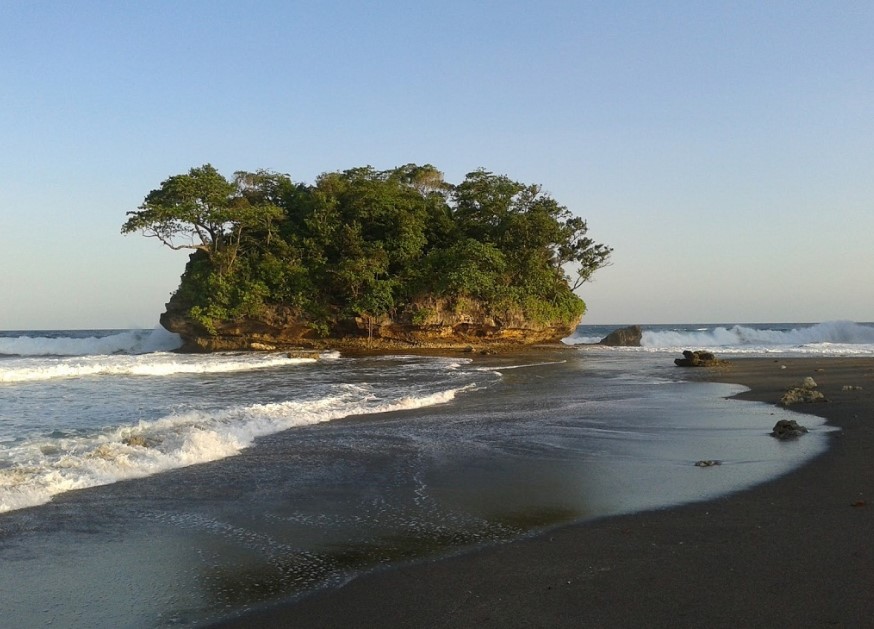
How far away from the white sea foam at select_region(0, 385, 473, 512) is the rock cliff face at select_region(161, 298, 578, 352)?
2178 cm

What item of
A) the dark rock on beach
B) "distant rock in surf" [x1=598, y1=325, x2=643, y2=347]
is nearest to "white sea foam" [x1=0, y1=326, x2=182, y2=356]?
"distant rock in surf" [x1=598, y1=325, x2=643, y2=347]

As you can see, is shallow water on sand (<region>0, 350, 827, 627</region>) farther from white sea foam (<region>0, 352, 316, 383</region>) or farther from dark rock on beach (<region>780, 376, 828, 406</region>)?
white sea foam (<region>0, 352, 316, 383</region>)

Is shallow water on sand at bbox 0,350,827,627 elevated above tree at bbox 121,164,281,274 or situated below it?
below

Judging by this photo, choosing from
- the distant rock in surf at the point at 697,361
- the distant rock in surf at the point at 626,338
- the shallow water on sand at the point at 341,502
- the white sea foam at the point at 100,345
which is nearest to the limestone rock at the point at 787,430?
the shallow water on sand at the point at 341,502

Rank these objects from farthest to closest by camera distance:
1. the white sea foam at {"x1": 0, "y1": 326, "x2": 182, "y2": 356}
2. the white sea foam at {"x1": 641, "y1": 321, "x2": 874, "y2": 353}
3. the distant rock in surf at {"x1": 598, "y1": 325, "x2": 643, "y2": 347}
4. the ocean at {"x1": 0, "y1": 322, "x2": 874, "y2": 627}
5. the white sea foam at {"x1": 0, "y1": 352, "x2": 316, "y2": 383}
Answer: the white sea foam at {"x1": 641, "y1": 321, "x2": 874, "y2": 353}, the distant rock in surf at {"x1": 598, "y1": 325, "x2": 643, "y2": 347}, the white sea foam at {"x1": 0, "y1": 326, "x2": 182, "y2": 356}, the white sea foam at {"x1": 0, "y1": 352, "x2": 316, "y2": 383}, the ocean at {"x1": 0, "y1": 322, "x2": 874, "y2": 627}

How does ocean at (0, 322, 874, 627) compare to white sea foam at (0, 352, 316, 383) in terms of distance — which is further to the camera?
white sea foam at (0, 352, 316, 383)

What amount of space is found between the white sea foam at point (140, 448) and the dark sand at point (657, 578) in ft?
13.5

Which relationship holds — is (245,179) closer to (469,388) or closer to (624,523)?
(469,388)

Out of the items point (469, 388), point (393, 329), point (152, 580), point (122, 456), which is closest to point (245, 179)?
point (393, 329)

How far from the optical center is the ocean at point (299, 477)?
171 inches

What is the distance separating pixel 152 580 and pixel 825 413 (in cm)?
1151

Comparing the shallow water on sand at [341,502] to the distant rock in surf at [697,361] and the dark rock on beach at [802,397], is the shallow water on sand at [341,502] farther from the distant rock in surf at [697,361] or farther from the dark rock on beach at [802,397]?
the distant rock in surf at [697,361]

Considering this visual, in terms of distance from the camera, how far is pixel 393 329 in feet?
116

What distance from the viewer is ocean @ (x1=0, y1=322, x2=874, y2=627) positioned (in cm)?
433
